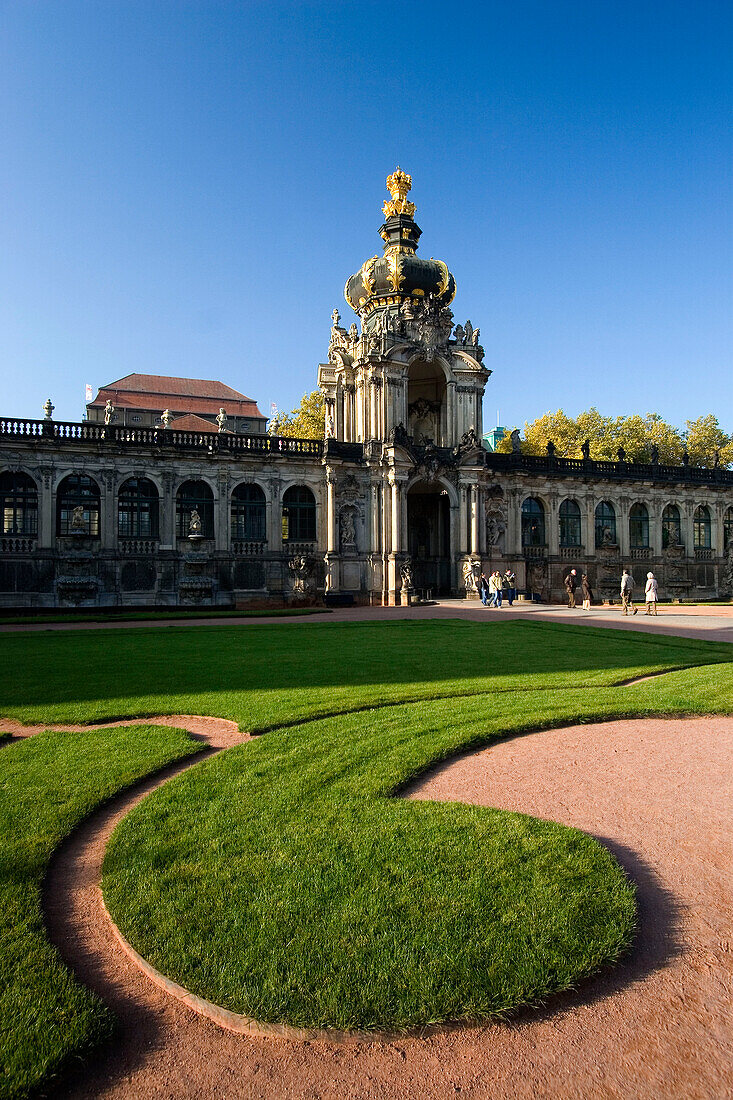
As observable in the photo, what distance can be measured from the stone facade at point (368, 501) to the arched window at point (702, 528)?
15cm

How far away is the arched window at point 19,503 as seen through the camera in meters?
34.1

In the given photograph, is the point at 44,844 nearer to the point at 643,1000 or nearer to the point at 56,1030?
the point at 56,1030

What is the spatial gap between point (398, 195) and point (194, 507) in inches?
1092

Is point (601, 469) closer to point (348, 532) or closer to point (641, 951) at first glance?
point (348, 532)

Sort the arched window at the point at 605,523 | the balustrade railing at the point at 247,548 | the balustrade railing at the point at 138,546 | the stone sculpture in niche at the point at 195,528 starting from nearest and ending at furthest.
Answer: the stone sculpture in niche at the point at 195,528 → the balustrade railing at the point at 138,546 → the balustrade railing at the point at 247,548 → the arched window at the point at 605,523

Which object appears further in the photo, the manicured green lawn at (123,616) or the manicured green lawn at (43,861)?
the manicured green lawn at (123,616)

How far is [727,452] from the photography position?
6312 centimetres

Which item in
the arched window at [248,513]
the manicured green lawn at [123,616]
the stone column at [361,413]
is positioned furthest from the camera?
the stone column at [361,413]

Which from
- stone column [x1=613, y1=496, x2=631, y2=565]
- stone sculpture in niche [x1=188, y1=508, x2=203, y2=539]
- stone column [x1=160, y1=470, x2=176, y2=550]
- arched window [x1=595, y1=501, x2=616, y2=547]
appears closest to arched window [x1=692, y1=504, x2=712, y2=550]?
stone column [x1=613, y1=496, x2=631, y2=565]

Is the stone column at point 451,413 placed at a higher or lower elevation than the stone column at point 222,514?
higher

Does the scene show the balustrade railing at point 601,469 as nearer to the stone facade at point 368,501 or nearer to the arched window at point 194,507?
the stone facade at point 368,501

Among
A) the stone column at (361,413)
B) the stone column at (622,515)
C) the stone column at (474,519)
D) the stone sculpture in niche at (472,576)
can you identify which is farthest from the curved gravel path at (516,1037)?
the stone column at (622,515)

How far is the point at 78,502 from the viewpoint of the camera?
35469mm

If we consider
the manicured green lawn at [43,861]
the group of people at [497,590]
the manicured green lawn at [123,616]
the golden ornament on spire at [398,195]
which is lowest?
the manicured green lawn at [43,861]
